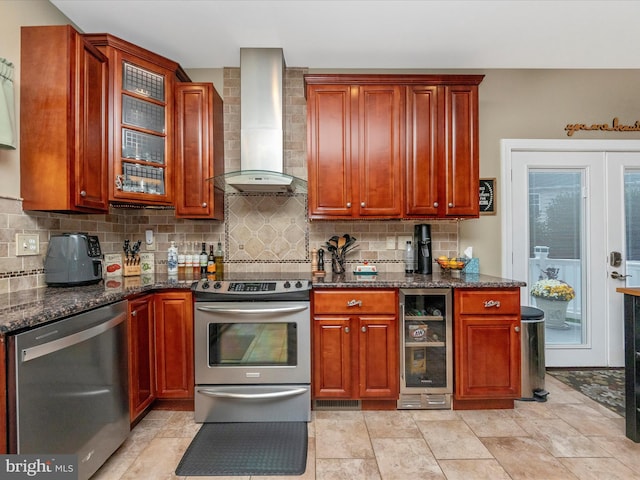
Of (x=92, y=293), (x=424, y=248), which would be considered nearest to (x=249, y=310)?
(x=92, y=293)

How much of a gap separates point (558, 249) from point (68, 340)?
3.79 metres

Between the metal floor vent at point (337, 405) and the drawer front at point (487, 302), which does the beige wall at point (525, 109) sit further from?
the metal floor vent at point (337, 405)

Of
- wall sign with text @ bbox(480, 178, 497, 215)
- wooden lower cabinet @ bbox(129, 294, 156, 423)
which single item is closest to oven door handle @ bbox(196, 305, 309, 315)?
wooden lower cabinet @ bbox(129, 294, 156, 423)

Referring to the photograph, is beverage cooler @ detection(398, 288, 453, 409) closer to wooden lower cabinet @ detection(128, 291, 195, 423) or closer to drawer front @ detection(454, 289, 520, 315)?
drawer front @ detection(454, 289, 520, 315)

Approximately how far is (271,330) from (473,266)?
1.88 m

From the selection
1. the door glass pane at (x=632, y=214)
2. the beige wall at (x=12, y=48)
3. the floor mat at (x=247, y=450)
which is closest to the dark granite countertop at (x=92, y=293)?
the beige wall at (x=12, y=48)

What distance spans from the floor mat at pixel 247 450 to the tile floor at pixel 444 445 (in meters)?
0.05

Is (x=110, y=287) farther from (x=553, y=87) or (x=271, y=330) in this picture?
(x=553, y=87)

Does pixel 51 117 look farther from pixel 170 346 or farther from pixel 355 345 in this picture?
pixel 355 345

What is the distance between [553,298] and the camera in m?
3.20

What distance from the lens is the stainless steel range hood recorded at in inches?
108

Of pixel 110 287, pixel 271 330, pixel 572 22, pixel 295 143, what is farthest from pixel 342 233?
pixel 572 22

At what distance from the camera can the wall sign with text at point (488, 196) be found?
3.12 meters

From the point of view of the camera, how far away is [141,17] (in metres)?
2.40
